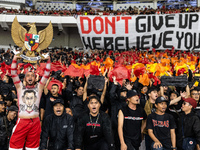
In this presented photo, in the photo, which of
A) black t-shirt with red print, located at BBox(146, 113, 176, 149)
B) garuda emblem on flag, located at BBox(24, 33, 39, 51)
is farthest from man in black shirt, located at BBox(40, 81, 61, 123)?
black t-shirt with red print, located at BBox(146, 113, 176, 149)

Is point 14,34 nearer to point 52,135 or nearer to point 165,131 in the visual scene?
point 52,135

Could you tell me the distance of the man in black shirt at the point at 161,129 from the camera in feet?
10.2

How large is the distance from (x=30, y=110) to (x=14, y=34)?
4.16ft

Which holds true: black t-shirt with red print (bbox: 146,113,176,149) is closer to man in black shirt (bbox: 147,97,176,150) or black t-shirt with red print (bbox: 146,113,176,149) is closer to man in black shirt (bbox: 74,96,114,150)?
man in black shirt (bbox: 147,97,176,150)

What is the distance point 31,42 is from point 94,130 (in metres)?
1.65

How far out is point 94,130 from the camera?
295cm

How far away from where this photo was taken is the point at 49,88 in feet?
14.4

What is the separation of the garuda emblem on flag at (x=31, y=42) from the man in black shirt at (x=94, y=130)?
1273mm

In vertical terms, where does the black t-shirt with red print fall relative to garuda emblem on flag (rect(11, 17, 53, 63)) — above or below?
below

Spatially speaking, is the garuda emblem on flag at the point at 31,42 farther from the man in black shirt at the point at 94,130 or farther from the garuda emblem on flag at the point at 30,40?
the man in black shirt at the point at 94,130

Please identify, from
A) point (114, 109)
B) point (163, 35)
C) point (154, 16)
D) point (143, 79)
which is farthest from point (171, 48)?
point (114, 109)

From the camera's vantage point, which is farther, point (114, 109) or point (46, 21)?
point (46, 21)

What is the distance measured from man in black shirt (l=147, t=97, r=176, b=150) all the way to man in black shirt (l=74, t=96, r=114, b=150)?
687 millimetres

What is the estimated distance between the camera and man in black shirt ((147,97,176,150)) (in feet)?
10.2
